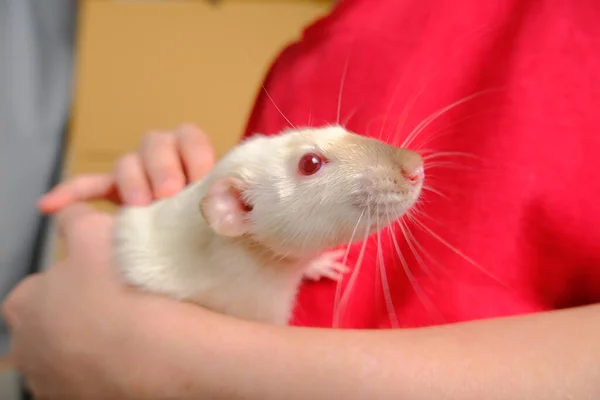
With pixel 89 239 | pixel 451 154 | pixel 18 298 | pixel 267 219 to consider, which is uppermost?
pixel 451 154

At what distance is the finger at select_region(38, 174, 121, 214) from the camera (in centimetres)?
101

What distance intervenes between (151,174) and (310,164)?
0.39 meters

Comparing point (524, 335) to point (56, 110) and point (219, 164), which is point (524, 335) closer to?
point (219, 164)

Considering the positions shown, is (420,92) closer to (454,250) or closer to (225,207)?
(454,250)

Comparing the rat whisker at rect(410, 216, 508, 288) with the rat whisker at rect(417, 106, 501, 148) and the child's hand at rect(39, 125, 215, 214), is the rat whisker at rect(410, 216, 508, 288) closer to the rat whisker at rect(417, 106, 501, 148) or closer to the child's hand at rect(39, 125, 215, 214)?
the rat whisker at rect(417, 106, 501, 148)

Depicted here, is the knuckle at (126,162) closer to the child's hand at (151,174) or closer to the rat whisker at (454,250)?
the child's hand at (151,174)

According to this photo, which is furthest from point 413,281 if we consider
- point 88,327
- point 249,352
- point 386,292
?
point 88,327

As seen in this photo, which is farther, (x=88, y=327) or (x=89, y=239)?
(x=89, y=239)

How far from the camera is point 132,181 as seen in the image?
0.90m

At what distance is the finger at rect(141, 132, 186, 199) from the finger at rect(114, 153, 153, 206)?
0.01m

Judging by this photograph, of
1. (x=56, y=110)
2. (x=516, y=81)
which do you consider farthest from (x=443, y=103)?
(x=56, y=110)

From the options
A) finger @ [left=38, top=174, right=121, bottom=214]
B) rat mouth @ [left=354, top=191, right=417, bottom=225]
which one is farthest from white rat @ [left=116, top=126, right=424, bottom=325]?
finger @ [left=38, top=174, right=121, bottom=214]

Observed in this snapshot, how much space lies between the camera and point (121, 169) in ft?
3.07

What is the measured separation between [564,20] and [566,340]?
451 millimetres
